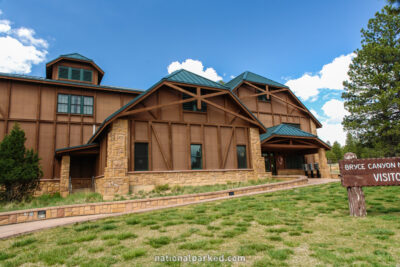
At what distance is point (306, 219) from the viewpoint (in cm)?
741

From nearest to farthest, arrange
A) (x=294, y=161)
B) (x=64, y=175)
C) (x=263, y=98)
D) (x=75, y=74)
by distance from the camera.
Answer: (x=64, y=175) → (x=75, y=74) → (x=294, y=161) → (x=263, y=98)

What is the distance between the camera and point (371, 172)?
7566 mm

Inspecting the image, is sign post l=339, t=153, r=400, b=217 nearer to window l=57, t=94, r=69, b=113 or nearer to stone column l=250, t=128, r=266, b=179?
stone column l=250, t=128, r=266, b=179

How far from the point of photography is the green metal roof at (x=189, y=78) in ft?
55.6

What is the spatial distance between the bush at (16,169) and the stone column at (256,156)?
13.8 m

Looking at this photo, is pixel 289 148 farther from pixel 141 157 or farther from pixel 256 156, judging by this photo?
pixel 141 157

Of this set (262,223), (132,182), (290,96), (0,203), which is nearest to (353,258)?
(262,223)

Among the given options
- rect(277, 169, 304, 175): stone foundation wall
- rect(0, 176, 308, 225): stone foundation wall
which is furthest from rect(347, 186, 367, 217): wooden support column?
rect(277, 169, 304, 175): stone foundation wall

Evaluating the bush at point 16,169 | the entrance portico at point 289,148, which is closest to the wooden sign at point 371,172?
the entrance portico at point 289,148

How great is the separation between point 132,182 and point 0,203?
20.2ft

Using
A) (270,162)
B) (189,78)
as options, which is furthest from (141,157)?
(270,162)

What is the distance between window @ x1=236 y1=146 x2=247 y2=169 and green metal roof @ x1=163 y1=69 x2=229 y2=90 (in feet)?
15.1

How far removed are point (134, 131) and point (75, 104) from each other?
27.4 ft

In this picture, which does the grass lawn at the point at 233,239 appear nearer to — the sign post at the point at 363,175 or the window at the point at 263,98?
the sign post at the point at 363,175
